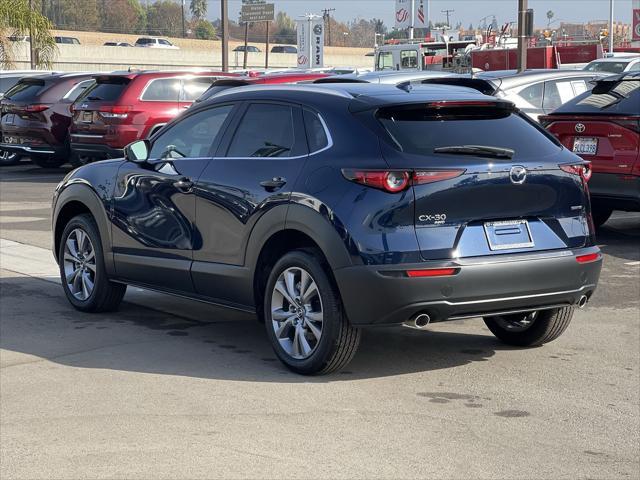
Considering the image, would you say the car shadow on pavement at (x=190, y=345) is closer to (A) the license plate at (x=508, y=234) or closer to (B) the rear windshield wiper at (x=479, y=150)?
(A) the license plate at (x=508, y=234)

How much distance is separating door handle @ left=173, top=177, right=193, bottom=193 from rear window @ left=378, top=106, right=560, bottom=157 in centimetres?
156

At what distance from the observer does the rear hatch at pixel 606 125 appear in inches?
460

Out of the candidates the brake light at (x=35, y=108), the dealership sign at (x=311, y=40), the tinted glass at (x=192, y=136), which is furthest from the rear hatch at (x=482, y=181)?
the dealership sign at (x=311, y=40)

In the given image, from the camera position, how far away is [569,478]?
5051 mm

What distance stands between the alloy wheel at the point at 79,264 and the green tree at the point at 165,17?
477ft

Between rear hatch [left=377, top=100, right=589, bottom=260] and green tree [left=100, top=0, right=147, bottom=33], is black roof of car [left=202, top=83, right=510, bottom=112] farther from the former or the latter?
green tree [left=100, top=0, right=147, bottom=33]

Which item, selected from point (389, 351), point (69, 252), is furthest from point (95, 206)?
point (389, 351)

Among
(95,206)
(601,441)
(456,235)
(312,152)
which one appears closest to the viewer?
(601,441)

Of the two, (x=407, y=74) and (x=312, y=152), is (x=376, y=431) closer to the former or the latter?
(x=312, y=152)

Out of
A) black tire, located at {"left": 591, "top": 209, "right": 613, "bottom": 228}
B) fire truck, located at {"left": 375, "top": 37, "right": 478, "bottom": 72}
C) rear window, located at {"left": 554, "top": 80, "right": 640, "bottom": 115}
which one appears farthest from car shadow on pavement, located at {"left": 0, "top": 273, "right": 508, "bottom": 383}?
fire truck, located at {"left": 375, "top": 37, "right": 478, "bottom": 72}

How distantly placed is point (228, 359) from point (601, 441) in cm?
261

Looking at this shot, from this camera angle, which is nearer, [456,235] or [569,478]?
[569,478]

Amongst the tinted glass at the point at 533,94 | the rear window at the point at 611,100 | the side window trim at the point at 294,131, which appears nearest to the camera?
the side window trim at the point at 294,131

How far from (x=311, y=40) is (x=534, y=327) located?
50.2 m
